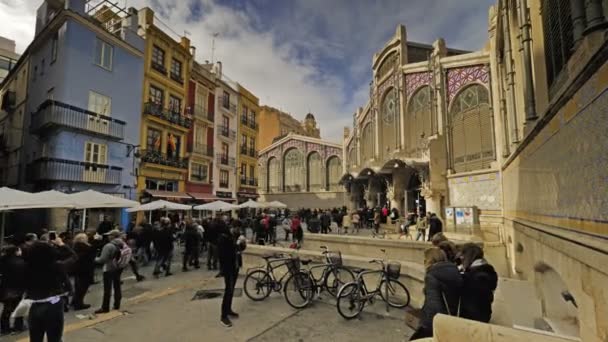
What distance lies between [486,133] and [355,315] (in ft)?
45.0

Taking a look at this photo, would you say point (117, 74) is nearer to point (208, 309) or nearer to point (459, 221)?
point (208, 309)

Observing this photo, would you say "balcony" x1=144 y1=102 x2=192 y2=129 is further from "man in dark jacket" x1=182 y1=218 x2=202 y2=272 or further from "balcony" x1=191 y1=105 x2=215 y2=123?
"man in dark jacket" x1=182 y1=218 x2=202 y2=272

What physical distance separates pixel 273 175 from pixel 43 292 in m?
35.7

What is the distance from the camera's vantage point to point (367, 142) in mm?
26219

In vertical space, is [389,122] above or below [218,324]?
above

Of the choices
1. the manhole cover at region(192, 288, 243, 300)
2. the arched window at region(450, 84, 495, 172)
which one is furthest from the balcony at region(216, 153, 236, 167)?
the manhole cover at region(192, 288, 243, 300)

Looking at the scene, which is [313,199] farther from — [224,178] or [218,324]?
[218,324]

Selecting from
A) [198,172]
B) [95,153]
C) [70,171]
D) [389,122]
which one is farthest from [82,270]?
[389,122]

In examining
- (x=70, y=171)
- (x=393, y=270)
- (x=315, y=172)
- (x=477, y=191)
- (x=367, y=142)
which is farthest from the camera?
(x=315, y=172)

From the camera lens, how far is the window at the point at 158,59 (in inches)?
837

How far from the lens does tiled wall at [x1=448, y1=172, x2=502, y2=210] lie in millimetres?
13523

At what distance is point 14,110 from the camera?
21.0 meters

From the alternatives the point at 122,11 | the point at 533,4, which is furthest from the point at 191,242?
the point at 122,11

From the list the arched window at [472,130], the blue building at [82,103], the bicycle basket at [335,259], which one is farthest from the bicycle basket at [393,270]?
the blue building at [82,103]
